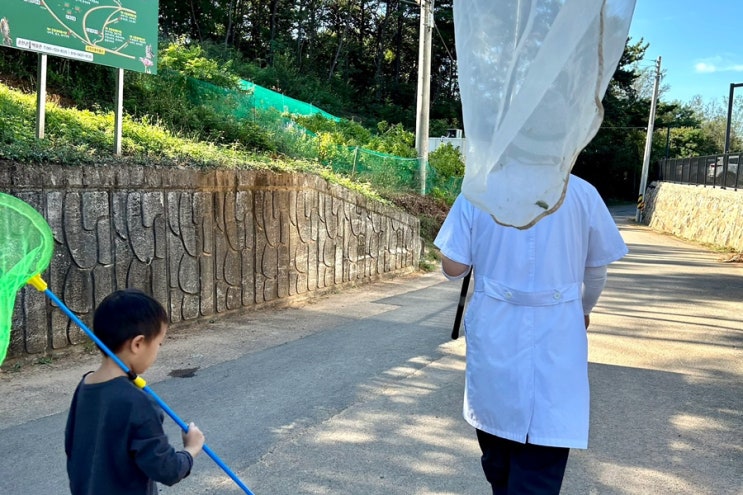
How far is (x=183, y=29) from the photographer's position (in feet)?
128

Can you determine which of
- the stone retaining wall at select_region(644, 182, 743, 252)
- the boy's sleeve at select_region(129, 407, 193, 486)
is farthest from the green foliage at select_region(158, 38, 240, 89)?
the stone retaining wall at select_region(644, 182, 743, 252)

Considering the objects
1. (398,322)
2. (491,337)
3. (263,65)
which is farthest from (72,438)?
(263,65)

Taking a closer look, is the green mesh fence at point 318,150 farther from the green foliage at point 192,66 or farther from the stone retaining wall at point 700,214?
the stone retaining wall at point 700,214

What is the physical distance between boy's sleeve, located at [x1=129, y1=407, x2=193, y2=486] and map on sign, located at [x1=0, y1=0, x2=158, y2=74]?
5.58 m

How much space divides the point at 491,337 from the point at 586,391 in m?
0.46

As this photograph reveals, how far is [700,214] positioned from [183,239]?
24241 mm

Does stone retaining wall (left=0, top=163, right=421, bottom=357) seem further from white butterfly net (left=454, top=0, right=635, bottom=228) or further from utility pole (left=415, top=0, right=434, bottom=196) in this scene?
utility pole (left=415, top=0, right=434, bottom=196)

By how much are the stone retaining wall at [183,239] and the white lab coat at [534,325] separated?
443 centimetres

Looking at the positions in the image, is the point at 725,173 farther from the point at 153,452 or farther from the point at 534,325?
the point at 153,452

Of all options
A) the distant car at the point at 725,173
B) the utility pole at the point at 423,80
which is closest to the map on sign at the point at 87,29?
the utility pole at the point at 423,80

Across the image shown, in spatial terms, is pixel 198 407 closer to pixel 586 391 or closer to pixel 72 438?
pixel 72 438

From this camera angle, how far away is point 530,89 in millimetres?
1854

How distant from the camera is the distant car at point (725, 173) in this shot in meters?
23.3

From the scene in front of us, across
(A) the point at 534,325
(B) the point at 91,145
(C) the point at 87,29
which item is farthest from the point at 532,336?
(C) the point at 87,29
